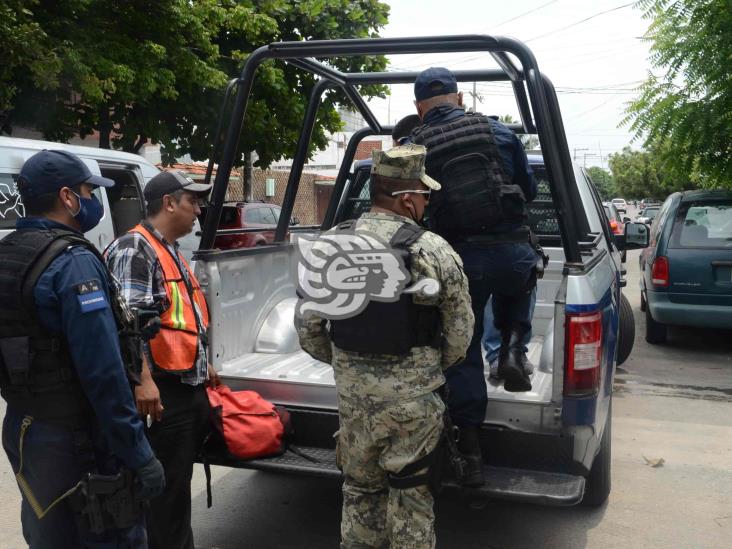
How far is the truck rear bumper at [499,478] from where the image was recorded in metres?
3.07

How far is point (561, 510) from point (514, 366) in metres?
1.12

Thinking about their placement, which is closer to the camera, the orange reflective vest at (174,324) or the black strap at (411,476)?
the black strap at (411,476)

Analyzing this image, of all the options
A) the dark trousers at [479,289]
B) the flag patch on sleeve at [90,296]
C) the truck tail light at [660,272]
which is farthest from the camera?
the truck tail light at [660,272]

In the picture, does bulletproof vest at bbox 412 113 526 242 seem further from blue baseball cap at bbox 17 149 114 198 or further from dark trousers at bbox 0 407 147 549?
dark trousers at bbox 0 407 147 549

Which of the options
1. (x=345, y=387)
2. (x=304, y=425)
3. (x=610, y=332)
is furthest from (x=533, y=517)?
(x=345, y=387)

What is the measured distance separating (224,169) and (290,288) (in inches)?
48.0

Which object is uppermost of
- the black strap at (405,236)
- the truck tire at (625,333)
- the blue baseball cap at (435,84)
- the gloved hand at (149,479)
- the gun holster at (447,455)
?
the blue baseball cap at (435,84)

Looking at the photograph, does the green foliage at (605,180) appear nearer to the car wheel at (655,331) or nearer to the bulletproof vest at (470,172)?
the car wheel at (655,331)

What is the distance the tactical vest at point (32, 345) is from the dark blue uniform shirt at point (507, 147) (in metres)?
1.66

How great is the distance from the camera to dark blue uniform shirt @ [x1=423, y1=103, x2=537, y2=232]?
3.36 meters

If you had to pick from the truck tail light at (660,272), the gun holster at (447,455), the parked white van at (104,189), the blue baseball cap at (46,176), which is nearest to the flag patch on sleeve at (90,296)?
the blue baseball cap at (46,176)

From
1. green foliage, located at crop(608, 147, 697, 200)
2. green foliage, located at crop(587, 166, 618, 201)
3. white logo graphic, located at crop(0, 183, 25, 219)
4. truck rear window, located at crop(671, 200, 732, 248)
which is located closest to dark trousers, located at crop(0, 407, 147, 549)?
white logo graphic, located at crop(0, 183, 25, 219)

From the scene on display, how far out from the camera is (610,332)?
12.4 ft

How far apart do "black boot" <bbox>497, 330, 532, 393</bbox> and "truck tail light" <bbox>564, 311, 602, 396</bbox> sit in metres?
0.42
